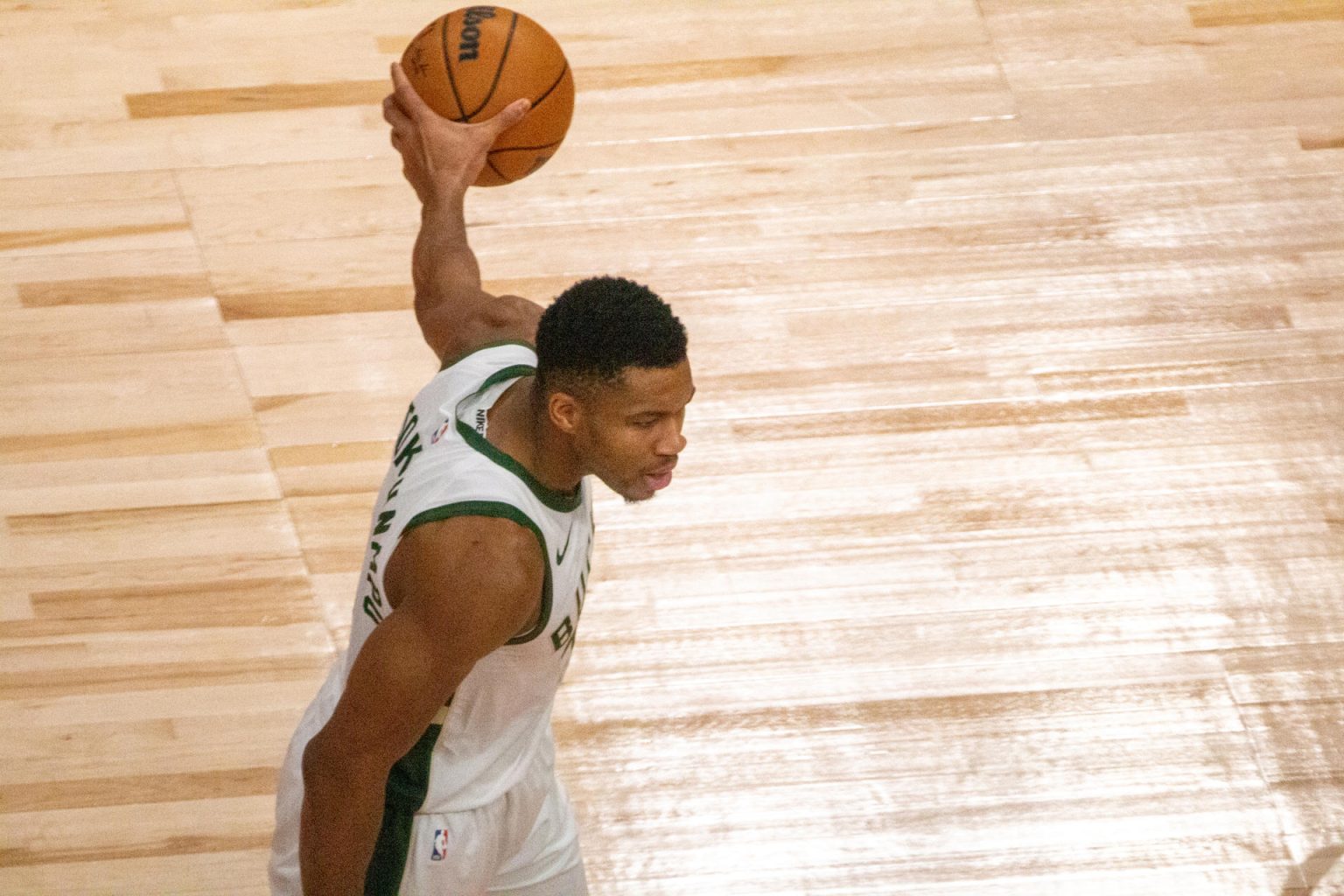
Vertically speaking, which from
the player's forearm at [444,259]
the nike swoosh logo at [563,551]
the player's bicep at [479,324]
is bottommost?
the nike swoosh logo at [563,551]

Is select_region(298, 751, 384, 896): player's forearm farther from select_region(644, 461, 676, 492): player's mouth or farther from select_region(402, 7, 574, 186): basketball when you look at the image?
select_region(402, 7, 574, 186): basketball

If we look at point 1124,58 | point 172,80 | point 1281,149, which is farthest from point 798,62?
point 172,80

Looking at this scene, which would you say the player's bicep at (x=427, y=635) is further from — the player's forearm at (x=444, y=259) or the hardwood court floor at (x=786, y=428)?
the hardwood court floor at (x=786, y=428)

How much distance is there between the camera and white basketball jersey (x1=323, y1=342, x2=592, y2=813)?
184 cm

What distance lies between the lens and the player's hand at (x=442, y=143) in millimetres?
2299

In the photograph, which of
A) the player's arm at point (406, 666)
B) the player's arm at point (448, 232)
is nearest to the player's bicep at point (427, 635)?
the player's arm at point (406, 666)

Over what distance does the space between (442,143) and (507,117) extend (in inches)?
4.2

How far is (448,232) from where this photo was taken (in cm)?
228

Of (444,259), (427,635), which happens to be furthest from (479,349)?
(427,635)

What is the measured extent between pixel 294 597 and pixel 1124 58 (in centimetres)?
256

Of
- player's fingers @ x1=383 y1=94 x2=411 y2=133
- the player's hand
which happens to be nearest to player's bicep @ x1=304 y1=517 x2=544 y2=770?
the player's hand

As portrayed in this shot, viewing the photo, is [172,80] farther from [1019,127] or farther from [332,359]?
[1019,127]

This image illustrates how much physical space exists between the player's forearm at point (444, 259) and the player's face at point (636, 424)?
50 centimetres

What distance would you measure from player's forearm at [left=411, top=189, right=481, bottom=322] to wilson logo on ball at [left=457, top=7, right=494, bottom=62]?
22 cm
